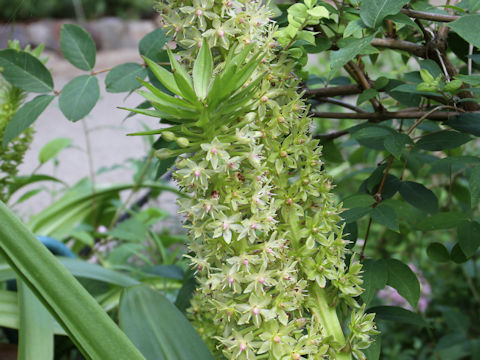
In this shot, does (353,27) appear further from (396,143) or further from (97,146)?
(97,146)

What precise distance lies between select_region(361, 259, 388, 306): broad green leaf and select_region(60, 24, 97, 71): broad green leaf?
1.56 ft

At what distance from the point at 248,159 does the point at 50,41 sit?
5.88 meters

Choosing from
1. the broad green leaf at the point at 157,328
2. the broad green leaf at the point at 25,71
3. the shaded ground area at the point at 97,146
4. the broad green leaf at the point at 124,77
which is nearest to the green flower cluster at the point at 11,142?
the broad green leaf at the point at 25,71

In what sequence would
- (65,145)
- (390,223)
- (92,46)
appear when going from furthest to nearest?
(65,145)
(92,46)
(390,223)

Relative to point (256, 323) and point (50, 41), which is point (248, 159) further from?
point (50, 41)

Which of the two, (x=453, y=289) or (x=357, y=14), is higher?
(x=357, y=14)

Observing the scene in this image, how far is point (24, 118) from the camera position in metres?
0.66

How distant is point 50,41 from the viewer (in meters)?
5.63

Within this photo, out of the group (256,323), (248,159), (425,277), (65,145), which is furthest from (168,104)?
(425,277)

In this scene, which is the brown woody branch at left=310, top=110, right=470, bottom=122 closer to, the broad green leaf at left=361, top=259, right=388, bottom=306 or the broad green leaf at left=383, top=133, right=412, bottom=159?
the broad green leaf at left=383, top=133, right=412, bottom=159

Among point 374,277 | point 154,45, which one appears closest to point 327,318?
point 374,277

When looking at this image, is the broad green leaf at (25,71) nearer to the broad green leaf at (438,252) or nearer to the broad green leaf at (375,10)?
the broad green leaf at (375,10)

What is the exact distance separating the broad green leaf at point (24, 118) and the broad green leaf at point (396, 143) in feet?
1.49

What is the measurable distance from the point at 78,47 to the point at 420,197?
1.72 feet
